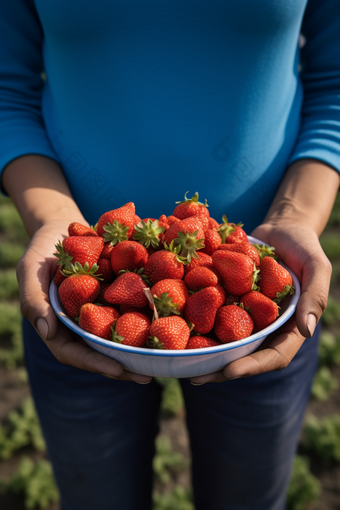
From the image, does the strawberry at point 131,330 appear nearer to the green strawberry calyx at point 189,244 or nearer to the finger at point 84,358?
the finger at point 84,358

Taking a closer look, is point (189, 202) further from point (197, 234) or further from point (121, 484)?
point (121, 484)

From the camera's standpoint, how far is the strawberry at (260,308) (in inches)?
48.8

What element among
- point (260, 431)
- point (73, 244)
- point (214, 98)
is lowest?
point (260, 431)

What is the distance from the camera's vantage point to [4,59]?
167 cm

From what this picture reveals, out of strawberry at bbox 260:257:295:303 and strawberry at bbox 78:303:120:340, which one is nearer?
strawberry at bbox 78:303:120:340

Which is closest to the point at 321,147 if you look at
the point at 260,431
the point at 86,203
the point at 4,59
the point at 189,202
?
the point at 189,202

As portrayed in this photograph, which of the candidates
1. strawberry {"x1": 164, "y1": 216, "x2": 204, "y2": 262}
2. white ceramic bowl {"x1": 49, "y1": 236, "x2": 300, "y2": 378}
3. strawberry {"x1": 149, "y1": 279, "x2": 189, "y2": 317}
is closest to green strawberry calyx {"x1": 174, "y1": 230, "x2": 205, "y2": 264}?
strawberry {"x1": 164, "y1": 216, "x2": 204, "y2": 262}

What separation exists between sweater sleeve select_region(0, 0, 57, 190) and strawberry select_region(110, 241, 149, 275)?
23.1 inches

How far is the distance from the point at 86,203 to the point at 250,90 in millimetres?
740

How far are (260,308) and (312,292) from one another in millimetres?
161

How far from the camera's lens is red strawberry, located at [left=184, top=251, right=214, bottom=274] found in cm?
135

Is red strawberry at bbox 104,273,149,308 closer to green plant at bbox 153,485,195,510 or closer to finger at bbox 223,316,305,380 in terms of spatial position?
finger at bbox 223,316,305,380

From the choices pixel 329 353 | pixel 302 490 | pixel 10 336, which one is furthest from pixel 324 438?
pixel 10 336

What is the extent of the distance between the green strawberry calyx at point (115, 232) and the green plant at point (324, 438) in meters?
1.91
